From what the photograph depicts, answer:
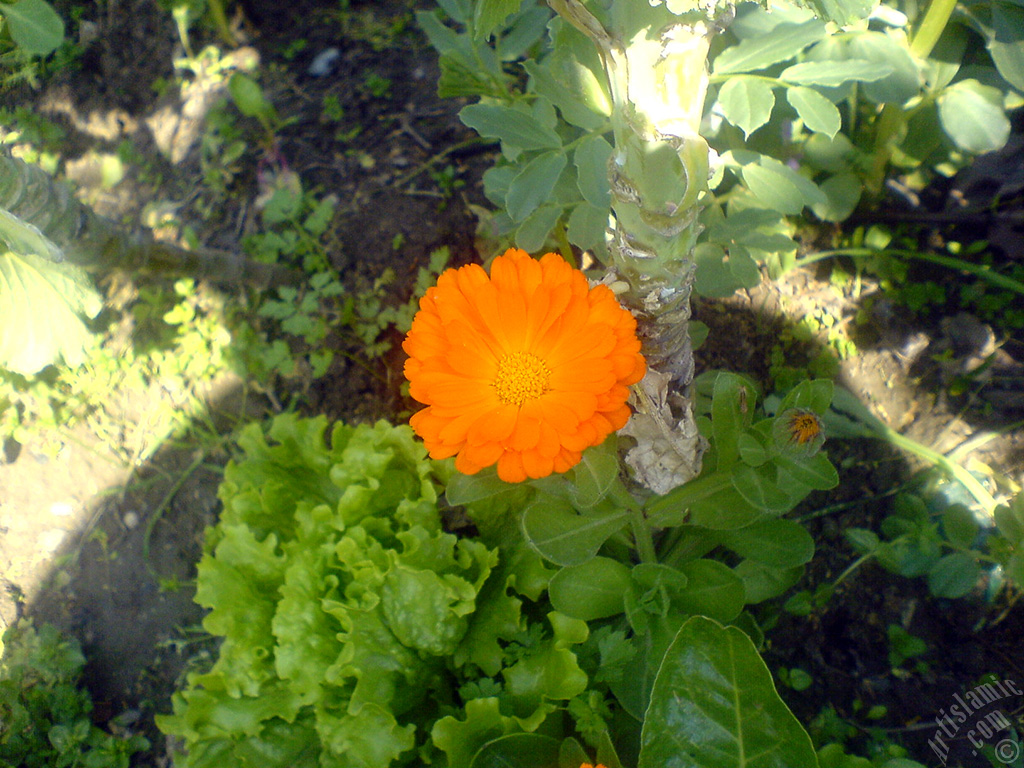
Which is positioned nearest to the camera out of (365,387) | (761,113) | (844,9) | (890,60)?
(844,9)

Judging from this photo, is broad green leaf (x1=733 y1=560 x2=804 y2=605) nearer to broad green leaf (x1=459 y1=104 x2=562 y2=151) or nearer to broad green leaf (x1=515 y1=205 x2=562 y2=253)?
broad green leaf (x1=515 y1=205 x2=562 y2=253)

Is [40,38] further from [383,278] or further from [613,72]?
[383,278]

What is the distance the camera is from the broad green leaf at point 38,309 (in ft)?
4.25

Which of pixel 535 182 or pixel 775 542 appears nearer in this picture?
pixel 535 182

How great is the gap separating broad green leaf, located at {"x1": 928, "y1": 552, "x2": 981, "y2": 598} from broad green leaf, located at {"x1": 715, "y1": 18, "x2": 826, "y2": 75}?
1116 millimetres

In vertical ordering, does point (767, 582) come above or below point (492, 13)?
below

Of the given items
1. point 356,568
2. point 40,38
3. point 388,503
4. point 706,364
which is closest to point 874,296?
point 706,364

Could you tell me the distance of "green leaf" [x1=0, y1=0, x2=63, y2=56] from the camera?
1.07m

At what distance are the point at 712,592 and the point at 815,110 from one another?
2.94ft

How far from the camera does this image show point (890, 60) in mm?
1378

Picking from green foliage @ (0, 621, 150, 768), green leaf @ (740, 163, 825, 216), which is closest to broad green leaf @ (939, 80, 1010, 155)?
green leaf @ (740, 163, 825, 216)

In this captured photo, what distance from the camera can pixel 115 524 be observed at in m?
2.17

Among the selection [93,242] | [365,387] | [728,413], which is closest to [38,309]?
[93,242]

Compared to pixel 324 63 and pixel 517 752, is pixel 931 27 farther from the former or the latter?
pixel 324 63
